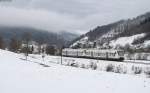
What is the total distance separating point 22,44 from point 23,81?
75448 mm

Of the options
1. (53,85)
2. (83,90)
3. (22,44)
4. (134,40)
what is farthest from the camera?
(134,40)

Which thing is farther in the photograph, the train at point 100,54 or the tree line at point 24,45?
the train at point 100,54

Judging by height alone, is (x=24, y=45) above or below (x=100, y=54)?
above

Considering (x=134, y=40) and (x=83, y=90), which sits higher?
(x=134, y=40)

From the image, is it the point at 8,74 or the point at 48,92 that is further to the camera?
the point at 8,74

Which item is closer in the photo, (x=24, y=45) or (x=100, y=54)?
(x=24, y=45)

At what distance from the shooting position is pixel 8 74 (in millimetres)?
9641

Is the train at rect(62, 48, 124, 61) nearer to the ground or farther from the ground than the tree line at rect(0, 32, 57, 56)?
nearer to the ground

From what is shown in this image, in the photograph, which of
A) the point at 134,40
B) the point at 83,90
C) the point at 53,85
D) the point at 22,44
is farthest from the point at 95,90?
the point at 134,40

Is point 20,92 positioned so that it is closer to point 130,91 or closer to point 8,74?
point 8,74

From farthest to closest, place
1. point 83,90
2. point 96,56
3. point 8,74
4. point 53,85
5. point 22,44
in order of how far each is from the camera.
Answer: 1. point 96,56
2. point 22,44
3. point 8,74
4. point 53,85
5. point 83,90

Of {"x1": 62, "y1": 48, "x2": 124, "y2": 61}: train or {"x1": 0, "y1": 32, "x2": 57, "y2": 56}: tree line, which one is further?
{"x1": 62, "y1": 48, "x2": 124, "y2": 61}: train

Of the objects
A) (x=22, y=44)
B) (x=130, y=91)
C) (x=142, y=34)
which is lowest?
(x=130, y=91)

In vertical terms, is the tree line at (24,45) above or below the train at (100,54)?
above
